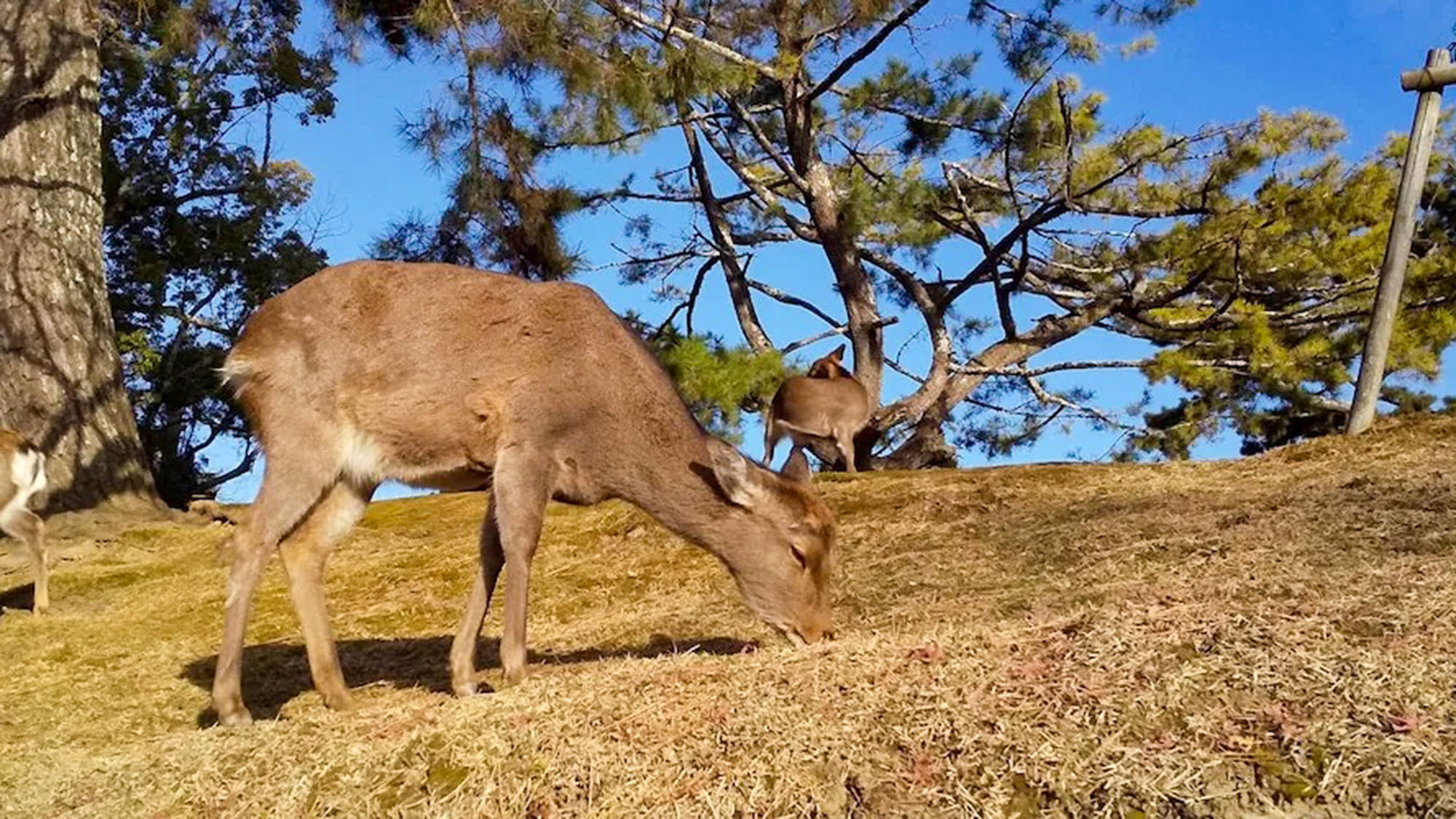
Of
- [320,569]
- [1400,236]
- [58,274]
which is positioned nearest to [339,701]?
[320,569]

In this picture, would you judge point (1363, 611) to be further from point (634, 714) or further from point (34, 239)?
point (34, 239)

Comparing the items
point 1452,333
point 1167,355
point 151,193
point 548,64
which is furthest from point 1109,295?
point 151,193

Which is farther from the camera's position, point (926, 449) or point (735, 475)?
point (926, 449)

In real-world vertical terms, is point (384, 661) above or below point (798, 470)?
below

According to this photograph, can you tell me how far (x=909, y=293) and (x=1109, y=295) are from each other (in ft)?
8.41

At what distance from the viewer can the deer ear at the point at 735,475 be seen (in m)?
5.77

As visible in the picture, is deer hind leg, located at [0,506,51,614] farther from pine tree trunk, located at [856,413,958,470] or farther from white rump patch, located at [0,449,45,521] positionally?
pine tree trunk, located at [856,413,958,470]

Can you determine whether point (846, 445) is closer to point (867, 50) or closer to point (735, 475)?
point (867, 50)

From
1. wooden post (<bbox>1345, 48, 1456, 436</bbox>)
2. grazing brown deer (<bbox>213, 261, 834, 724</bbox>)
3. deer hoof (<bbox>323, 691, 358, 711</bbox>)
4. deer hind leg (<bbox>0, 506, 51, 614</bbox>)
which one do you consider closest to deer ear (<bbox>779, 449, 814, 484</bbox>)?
grazing brown deer (<bbox>213, 261, 834, 724</bbox>)

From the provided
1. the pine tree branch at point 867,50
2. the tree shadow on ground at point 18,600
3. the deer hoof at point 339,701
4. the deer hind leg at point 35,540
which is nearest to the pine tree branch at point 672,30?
the pine tree branch at point 867,50

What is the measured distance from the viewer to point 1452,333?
15.7 meters

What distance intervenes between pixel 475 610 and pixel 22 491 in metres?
7.17

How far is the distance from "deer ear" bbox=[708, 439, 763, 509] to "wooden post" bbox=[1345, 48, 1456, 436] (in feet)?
21.2

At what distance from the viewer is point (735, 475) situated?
19.0 feet
